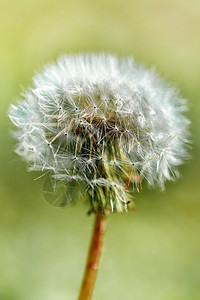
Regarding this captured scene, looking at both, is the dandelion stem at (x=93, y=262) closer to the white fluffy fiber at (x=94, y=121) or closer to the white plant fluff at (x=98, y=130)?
the white plant fluff at (x=98, y=130)

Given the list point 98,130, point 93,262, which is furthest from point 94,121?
point 93,262

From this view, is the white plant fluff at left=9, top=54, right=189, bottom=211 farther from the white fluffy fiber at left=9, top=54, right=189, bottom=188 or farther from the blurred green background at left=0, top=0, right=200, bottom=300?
the blurred green background at left=0, top=0, right=200, bottom=300

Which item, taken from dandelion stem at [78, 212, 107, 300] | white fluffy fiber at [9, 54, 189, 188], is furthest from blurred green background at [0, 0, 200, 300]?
dandelion stem at [78, 212, 107, 300]

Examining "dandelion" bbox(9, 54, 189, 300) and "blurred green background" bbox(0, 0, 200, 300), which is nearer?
"dandelion" bbox(9, 54, 189, 300)

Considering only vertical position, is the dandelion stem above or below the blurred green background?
below

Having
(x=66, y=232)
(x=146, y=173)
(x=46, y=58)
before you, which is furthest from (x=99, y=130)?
(x=46, y=58)

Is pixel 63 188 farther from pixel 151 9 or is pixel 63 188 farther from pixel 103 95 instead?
pixel 151 9
